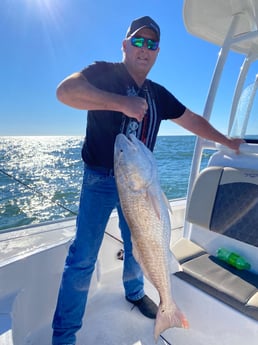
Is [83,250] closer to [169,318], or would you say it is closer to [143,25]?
[169,318]

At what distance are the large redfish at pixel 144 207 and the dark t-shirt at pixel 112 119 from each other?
15.0 inches

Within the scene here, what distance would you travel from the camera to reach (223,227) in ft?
7.79

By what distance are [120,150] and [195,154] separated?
1701 mm

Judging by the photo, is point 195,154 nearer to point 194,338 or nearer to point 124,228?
point 124,228

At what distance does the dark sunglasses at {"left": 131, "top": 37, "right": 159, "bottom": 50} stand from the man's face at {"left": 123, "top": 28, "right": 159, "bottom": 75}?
0.04 ft

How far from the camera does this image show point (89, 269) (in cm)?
185

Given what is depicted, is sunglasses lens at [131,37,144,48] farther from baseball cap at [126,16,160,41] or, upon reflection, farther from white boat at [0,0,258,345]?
white boat at [0,0,258,345]

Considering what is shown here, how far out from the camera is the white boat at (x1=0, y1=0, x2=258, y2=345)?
185 cm

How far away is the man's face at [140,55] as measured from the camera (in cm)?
152

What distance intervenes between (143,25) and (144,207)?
942 millimetres

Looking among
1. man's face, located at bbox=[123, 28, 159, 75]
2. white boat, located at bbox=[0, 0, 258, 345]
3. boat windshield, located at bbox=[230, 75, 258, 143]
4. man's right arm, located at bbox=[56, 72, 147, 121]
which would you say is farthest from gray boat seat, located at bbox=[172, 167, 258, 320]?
man's right arm, located at bbox=[56, 72, 147, 121]

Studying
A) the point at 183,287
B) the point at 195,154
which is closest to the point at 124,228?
the point at 183,287

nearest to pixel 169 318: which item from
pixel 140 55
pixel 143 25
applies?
pixel 140 55

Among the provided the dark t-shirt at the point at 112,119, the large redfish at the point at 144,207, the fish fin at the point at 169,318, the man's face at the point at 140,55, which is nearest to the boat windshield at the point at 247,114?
the dark t-shirt at the point at 112,119
